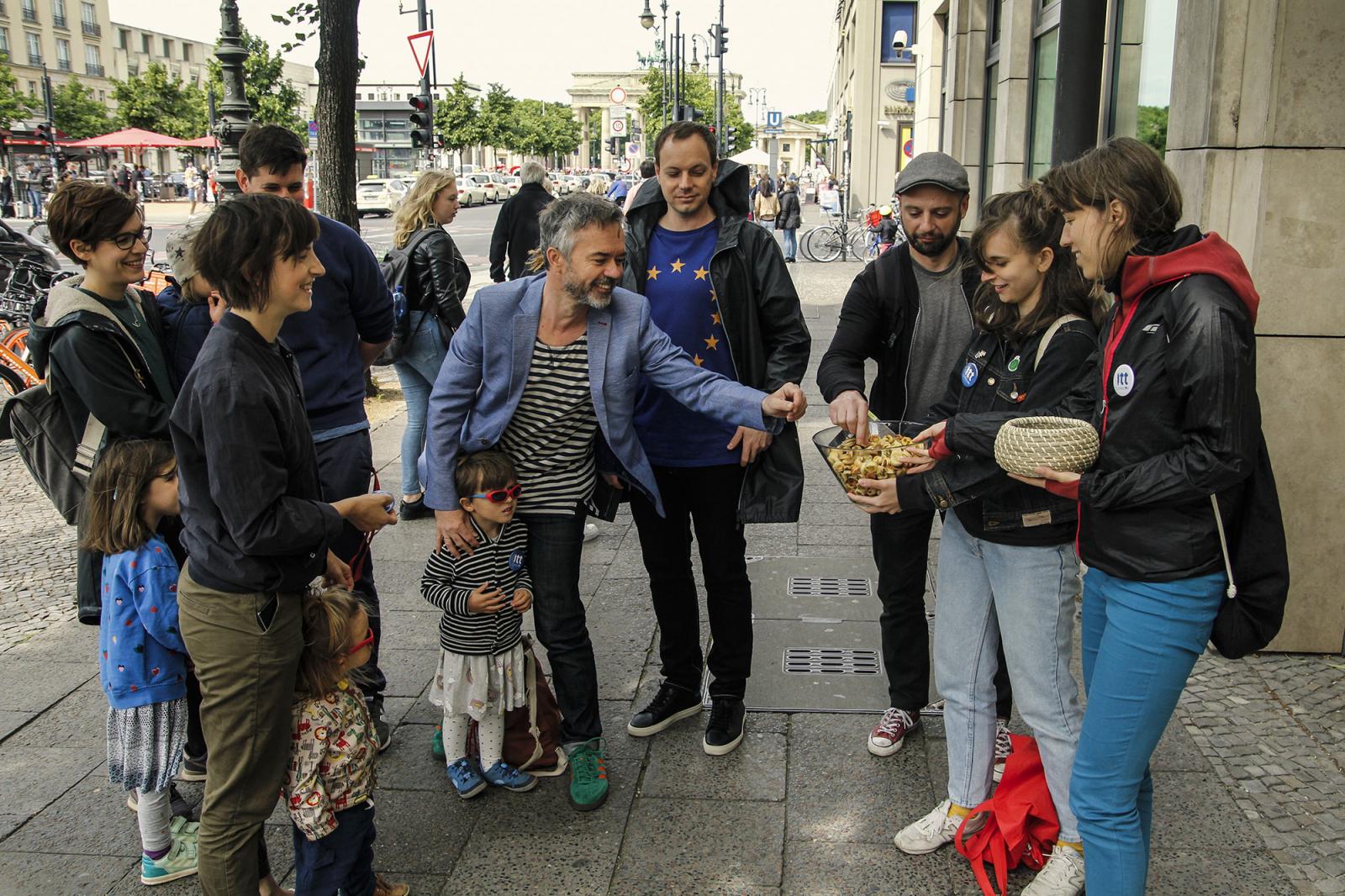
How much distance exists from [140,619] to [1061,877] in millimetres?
2615

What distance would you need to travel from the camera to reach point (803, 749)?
Result: 392 cm

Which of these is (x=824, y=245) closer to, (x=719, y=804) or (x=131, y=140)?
(x=719, y=804)

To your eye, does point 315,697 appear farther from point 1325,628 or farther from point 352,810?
point 1325,628

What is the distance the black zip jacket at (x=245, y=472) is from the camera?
2.55 m

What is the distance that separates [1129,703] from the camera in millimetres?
2529

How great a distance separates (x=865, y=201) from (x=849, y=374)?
3175 cm

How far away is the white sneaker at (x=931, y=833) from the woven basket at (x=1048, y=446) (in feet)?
4.03

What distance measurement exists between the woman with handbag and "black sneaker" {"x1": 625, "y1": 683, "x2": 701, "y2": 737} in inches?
119

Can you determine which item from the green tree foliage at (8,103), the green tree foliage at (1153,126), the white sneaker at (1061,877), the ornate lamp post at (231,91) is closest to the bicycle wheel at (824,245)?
the ornate lamp post at (231,91)

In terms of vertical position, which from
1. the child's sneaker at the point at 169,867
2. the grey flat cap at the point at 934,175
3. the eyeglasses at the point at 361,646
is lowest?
the child's sneaker at the point at 169,867

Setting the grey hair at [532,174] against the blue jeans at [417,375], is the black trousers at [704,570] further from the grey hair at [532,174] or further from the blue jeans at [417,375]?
the grey hair at [532,174]

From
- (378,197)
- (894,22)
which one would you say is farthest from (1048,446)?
(378,197)

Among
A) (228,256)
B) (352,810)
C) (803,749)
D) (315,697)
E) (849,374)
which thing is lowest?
(803,749)

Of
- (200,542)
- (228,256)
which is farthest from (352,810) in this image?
(228,256)
